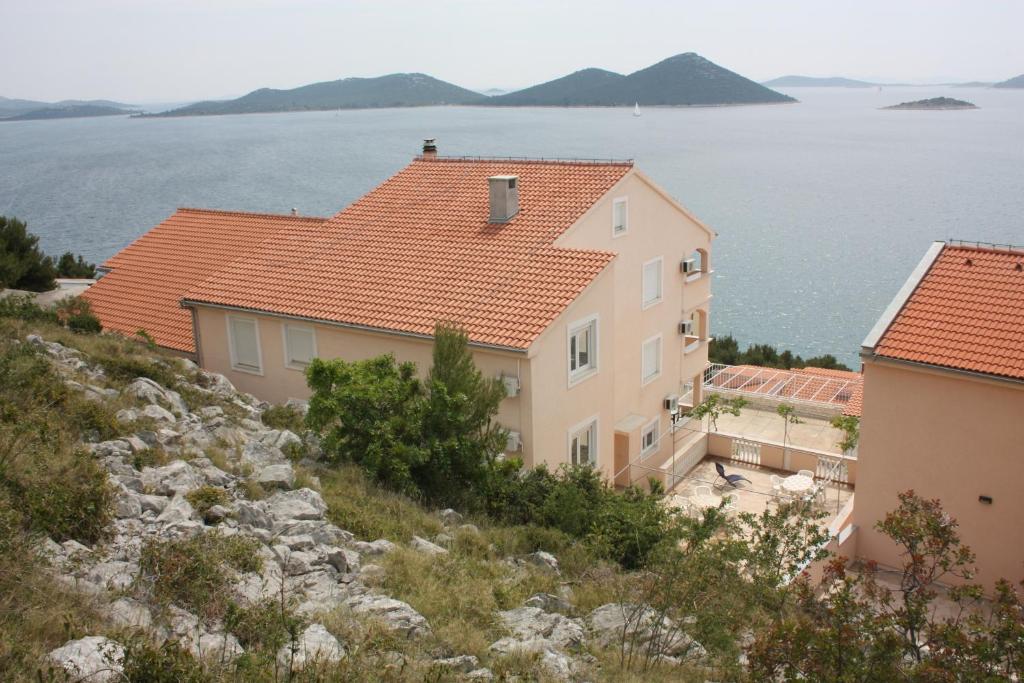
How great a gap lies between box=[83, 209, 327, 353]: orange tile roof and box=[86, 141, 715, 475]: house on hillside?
60 mm

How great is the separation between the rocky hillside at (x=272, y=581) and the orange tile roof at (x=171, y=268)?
9300 mm

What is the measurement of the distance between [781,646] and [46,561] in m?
6.04

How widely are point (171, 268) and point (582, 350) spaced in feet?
43.3

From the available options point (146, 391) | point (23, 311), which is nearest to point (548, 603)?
point (146, 391)

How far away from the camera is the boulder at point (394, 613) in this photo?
809cm

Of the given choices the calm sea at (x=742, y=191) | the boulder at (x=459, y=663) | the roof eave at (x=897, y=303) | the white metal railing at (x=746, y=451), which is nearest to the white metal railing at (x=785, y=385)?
the white metal railing at (x=746, y=451)

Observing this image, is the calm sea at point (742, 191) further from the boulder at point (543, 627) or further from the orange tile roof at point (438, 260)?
the boulder at point (543, 627)

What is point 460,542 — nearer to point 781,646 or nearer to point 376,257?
point 781,646

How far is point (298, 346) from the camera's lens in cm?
1950

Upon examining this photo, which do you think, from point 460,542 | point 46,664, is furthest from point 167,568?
point 460,542

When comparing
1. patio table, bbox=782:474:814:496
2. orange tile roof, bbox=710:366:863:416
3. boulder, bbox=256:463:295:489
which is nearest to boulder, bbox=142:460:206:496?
boulder, bbox=256:463:295:489

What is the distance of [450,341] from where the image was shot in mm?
14859

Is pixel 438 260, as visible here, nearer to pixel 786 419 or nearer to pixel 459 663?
pixel 786 419

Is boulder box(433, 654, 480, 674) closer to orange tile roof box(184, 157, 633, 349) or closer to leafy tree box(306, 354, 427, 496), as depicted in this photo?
leafy tree box(306, 354, 427, 496)
